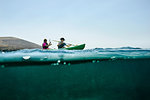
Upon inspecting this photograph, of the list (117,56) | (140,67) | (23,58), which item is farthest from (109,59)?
(23,58)

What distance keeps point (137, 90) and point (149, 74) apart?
86 cm

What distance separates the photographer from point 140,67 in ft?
14.5

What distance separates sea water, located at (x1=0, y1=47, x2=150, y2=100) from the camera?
3484mm

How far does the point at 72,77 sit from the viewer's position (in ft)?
12.8

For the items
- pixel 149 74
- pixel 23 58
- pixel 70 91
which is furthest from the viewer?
pixel 149 74

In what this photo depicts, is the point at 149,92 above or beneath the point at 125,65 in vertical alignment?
beneath

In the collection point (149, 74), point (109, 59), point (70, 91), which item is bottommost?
point (70, 91)

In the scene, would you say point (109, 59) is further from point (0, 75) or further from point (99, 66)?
point (0, 75)

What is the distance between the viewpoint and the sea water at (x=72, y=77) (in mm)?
3484

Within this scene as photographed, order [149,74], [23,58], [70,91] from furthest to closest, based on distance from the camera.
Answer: [149,74], [70,91], [23,58]

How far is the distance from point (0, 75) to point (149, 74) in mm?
5665

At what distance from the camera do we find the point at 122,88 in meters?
3.97

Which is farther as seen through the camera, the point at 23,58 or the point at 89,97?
the point at 89,97

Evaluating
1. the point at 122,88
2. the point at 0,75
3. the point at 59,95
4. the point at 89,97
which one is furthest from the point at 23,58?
the point at 122,88
